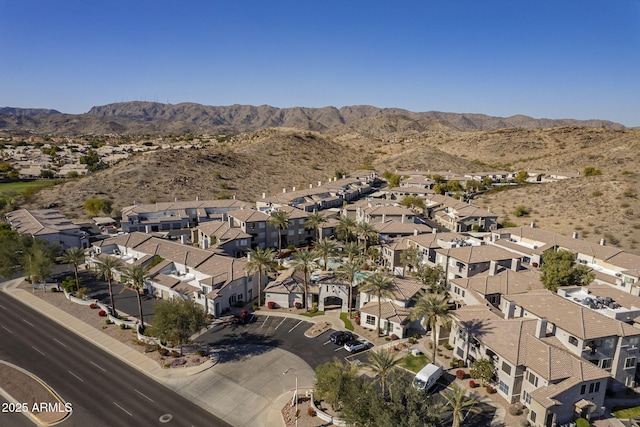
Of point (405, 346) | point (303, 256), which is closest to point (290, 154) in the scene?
point (303, 256)

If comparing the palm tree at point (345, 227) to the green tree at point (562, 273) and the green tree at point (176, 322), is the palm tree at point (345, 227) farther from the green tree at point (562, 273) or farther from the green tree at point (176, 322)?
the green tree at point (176, 322)

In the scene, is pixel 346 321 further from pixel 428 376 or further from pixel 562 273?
pixel 562 273

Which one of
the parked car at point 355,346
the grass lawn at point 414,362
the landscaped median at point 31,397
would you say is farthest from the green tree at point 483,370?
the landscaped median at point 31,397

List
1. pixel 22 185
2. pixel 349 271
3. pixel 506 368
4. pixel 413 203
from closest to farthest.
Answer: pixel 506 368, pixel 349 271, pixel 413 203, pixel 22 185

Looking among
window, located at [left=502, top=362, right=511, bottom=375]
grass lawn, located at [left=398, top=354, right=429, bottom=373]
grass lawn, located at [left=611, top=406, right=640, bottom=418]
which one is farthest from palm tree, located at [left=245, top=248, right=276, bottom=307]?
grass lawn, located at [left=611, top=406, right=640, bottom=418]

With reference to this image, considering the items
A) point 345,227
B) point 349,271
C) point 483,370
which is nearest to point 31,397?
point 349,271

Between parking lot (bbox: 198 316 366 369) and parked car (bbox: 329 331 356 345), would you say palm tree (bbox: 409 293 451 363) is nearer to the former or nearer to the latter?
parking lot (bbox: 198 316 366 369)
